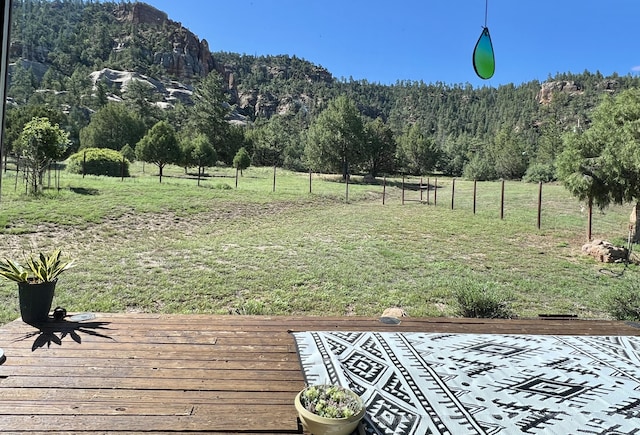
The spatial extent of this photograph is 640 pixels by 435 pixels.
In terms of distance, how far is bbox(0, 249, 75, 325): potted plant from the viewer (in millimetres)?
2311

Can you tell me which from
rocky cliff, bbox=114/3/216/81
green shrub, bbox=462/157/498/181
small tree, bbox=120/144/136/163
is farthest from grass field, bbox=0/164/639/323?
rocky cliff, bbox=114/3/216/81

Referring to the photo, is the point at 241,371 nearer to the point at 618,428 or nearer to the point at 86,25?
the point at 618,428

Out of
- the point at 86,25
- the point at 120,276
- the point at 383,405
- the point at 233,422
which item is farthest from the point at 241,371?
the point at 86,25

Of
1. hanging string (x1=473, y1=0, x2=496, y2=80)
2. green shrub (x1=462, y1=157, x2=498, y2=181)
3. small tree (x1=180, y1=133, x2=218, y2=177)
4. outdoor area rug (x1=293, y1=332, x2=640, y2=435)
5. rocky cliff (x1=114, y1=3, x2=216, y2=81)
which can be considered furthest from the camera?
rocky cliff (x1=114, y1=3, x2=216, y2=81)

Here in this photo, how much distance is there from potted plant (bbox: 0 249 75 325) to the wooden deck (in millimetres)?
83

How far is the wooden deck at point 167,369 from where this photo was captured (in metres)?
1.35

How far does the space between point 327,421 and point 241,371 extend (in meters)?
0.69

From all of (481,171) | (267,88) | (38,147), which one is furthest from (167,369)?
(267,88)

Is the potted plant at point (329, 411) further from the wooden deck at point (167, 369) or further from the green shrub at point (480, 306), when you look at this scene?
the green shrub at point (480, 306)

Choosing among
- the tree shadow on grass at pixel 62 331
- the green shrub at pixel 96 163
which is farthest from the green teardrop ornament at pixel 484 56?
the green shrub at pixel 96 163

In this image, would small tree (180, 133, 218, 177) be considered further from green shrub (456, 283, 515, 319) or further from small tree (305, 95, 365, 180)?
Result: green shrub (456, 283, 515, 319)

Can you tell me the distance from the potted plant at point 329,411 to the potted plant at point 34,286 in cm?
189

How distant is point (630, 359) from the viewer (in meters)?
1.92

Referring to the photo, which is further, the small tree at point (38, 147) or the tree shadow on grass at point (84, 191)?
the tree shadow on grass at point (84, 191)
